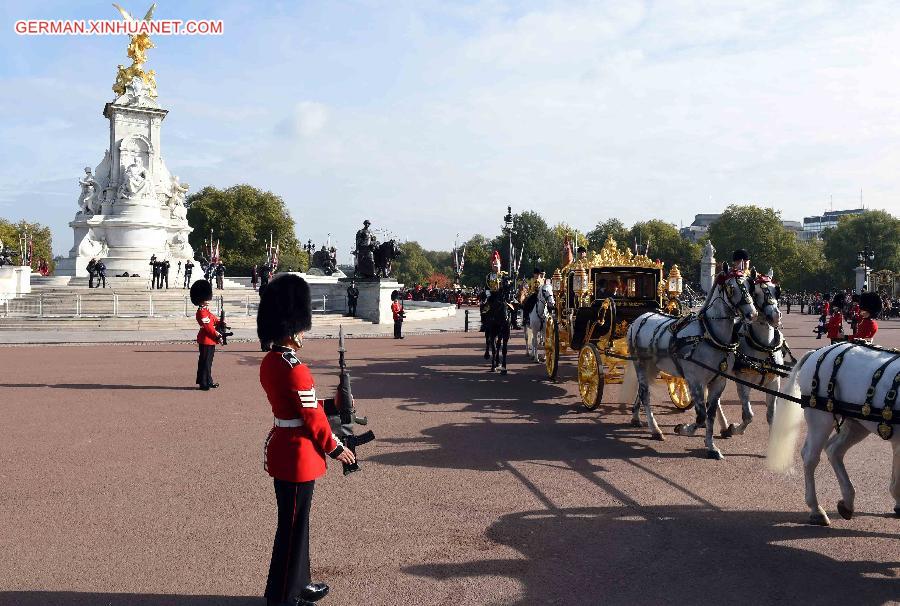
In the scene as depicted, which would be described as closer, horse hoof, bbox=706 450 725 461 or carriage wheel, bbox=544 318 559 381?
horse hoof, bbox=706 450 725 461

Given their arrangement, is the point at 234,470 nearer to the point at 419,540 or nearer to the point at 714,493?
the point at 419,540

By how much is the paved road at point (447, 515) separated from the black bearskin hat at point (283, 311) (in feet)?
5.41

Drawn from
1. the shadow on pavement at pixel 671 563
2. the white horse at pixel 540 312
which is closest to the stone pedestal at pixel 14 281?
the white horse at pixel 540 312

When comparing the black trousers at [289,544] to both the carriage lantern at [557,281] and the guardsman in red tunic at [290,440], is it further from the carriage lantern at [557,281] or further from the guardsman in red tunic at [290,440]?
the carriage lantern at [557,281]

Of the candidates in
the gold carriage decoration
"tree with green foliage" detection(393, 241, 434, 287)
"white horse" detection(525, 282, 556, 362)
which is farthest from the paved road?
"tree with green foliage" detection(393, 241, 434, 287)

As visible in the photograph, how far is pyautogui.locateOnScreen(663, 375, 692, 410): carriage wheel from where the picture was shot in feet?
32.4

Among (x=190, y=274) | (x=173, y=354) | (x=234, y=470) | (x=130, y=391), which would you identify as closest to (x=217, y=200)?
(x=190, y=274)

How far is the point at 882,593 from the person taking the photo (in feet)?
14.1

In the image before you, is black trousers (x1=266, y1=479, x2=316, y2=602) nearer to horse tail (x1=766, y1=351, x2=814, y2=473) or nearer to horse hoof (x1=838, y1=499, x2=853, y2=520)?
horse hoof (x1=838, y1=499, x2=853, y2=520)

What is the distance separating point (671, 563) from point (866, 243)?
8525cm

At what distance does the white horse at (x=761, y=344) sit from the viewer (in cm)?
750

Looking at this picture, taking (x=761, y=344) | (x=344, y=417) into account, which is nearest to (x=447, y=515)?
(x=344, y=417)

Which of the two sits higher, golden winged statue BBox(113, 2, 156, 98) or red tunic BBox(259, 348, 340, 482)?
golden winged statue BBox(113, 2, 156, 98)

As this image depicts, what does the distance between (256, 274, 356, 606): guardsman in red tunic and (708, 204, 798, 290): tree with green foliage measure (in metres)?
77.9
